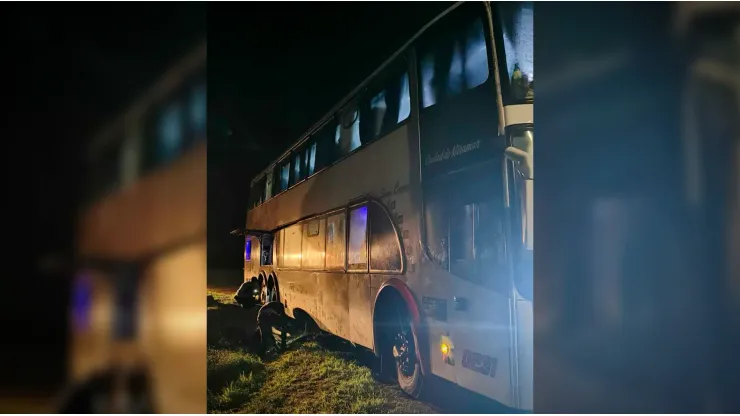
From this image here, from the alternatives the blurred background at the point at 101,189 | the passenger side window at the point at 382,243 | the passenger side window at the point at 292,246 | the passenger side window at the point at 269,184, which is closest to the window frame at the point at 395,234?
the passenger side window at the point at 382,243

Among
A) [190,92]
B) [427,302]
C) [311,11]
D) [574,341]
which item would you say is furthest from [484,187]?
[190,92]

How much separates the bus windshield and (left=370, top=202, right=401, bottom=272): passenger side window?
0.67m

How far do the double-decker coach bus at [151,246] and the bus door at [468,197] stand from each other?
103cm

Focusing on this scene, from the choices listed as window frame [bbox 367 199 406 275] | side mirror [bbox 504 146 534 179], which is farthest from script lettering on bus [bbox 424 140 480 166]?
window frame [bbox 367 199 406 275]

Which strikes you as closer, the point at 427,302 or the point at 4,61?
the point at 427,302

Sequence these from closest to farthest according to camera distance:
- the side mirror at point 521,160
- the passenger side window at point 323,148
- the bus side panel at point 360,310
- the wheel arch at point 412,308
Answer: the side mirror at point 521,160, the wheel arch at point 412,308, the bus side panel at point 360,310, the passenger side window at point 323,148

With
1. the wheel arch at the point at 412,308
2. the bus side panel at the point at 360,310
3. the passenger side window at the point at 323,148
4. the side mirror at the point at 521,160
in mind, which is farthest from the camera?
the passenger side window at the point at 323,148

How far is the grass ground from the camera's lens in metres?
2.18

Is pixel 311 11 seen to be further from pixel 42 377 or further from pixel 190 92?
pixel 42 377

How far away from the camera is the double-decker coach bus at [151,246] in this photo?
2262 millimetres

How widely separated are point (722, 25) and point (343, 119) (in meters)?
1.55

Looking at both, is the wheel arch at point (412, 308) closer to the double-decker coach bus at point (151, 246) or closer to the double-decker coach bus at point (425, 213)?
the double-decker coach bus at point (425, 213)

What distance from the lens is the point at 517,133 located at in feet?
5.98

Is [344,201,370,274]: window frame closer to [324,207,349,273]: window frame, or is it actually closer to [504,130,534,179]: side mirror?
[324,207,349,273]: window frame
